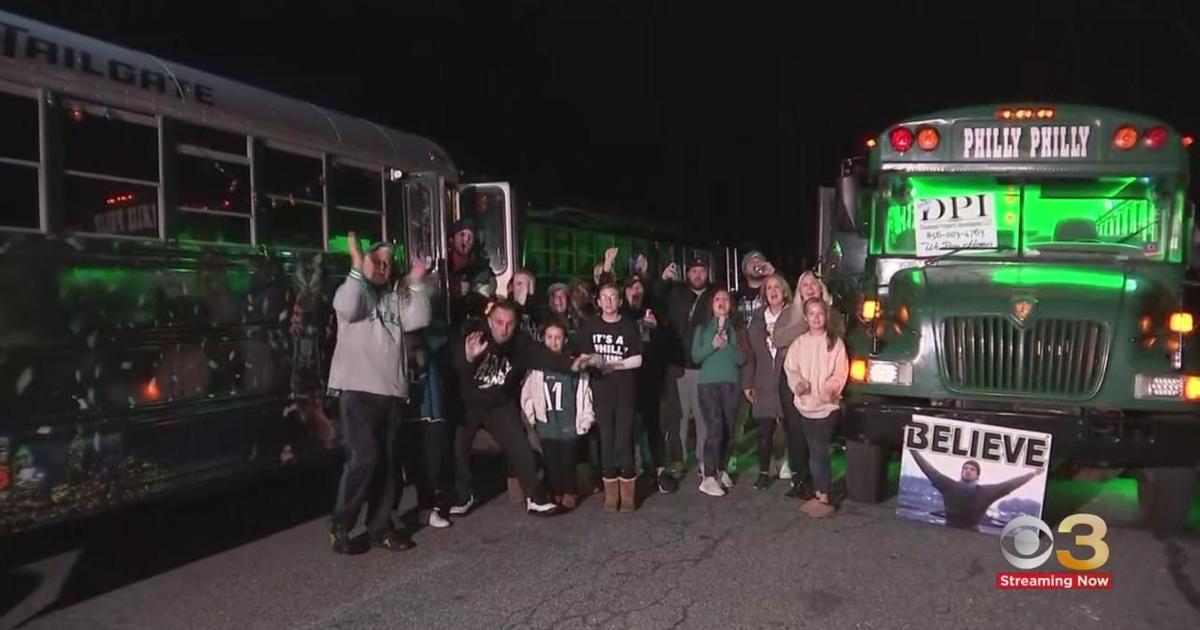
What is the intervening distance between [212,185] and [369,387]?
1.57m

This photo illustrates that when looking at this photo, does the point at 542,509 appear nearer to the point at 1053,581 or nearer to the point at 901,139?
the point at 1053,581

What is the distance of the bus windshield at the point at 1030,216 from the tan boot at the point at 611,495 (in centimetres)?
261

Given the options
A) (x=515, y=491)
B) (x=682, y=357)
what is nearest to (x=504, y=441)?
(x=515, y=491)

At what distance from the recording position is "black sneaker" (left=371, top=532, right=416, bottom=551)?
5.78 m

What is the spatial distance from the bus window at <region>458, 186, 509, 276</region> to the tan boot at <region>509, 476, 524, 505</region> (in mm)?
4300

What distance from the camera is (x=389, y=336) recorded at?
574 cm

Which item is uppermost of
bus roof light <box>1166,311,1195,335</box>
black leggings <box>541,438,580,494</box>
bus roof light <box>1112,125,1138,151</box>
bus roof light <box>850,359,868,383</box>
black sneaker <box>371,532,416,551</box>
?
bus roof light <box>1112,125,1138,151</box>

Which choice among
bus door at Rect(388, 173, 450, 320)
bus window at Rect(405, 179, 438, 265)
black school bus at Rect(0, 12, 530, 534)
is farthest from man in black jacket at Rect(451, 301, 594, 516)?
bus window at Rect(405, 179, 438, 265)

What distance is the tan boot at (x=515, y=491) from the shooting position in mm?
6934

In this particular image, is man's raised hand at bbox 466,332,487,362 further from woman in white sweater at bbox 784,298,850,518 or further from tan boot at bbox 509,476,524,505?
woman in white sweater at bbox 784,298,850,518

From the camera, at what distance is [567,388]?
6664mm

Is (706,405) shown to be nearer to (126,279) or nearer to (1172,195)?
(1172,195)

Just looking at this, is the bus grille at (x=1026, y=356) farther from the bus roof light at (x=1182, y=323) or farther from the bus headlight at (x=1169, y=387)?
the bus roof light at (x=1182, y=323)

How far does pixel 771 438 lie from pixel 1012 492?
6.75 feet
